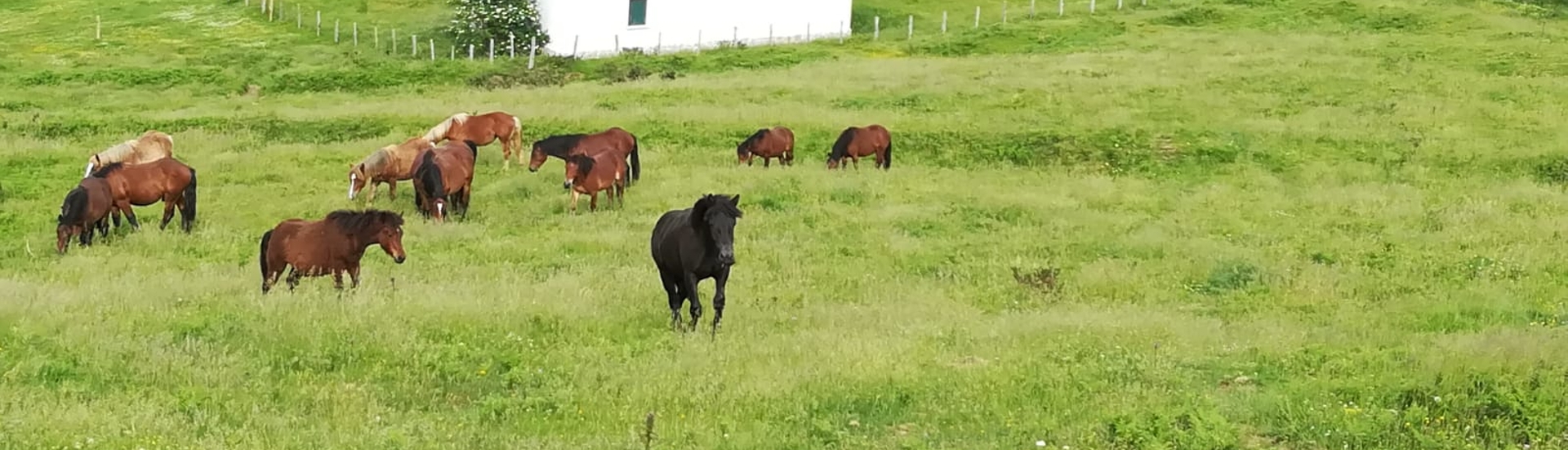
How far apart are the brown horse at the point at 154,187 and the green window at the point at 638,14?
91.4 feet

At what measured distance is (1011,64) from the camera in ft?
115

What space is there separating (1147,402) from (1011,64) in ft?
90.5

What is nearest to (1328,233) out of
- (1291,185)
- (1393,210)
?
(1393,210)

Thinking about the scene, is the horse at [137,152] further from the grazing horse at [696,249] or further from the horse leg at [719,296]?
the horse leg at [719,296]

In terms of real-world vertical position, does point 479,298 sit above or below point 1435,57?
below

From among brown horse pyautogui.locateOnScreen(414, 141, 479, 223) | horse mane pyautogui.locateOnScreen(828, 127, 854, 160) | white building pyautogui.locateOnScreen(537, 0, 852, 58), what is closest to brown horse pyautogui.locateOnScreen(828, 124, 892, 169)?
horse mane pyautogui.locateOnScreen(828, 127, 854, 160)

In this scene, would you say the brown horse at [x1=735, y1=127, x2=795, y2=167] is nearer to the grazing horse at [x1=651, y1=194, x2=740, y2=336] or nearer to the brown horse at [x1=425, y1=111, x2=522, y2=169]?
the brown horse at [x1=425, y1=111, x2=522, y2=169]

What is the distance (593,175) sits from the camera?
1880 centimetres

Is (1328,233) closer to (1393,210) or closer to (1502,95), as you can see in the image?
(1393,210)

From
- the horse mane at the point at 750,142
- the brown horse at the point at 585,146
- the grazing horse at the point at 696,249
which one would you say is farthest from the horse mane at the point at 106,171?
the horse mane at the point at 750,142

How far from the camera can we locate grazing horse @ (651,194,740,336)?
10461 mm

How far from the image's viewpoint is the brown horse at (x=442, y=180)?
18141 millimetres

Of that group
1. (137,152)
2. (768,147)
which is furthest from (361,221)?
(768,147)

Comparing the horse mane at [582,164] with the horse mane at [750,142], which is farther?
the horse mane at [750,142]
